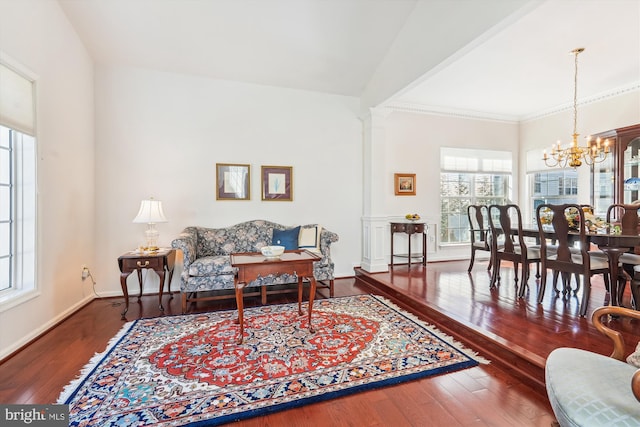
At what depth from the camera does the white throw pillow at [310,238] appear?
12.9ft

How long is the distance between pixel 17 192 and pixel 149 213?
1.06m

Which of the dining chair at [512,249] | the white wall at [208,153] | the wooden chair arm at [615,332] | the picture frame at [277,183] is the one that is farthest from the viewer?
the picture frame at [277,183]

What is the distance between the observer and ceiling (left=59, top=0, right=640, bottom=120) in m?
2.90

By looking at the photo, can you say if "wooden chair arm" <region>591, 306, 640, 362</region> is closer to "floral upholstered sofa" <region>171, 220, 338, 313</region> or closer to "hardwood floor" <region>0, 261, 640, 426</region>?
"hardwood floor" <region>0, 261, 640, 426</region>

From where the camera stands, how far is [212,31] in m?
3.43

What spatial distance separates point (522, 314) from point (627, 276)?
1132 mm

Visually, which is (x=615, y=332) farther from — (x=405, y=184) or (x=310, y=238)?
(x=405, y=184)

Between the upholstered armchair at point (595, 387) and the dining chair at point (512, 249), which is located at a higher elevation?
the dining chair at point (512, 249)

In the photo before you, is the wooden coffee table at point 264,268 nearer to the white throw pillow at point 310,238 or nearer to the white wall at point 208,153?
the white throw pillow at point 310,238

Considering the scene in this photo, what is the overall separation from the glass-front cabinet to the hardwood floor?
1414mm

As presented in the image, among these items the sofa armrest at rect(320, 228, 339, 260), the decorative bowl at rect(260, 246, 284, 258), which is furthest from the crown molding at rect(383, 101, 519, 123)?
the decorative bowl at rect(260, 246, 284, 258)

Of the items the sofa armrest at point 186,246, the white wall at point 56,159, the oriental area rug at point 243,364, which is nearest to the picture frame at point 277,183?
the sofa armrest at point 186,246

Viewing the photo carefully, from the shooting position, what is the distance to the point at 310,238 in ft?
13.1

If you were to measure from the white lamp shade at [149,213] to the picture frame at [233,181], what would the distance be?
881mm
